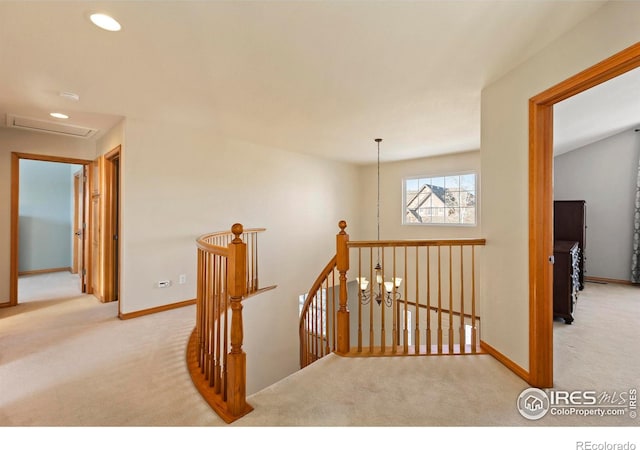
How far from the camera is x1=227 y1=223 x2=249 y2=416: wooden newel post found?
169cm

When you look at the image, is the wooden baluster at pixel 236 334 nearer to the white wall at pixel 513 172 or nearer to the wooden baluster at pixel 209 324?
the wooden baluster at pixel 209 324

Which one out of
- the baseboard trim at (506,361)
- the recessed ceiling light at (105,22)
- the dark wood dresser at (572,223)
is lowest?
the baseboard trim at (506,361)

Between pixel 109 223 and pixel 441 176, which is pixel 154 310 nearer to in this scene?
pixel 109 223

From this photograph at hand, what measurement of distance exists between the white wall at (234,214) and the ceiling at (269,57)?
1.87 ft

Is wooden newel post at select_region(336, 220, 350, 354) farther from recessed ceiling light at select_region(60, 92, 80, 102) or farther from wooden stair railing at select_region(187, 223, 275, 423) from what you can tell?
recessed ceiling light at select_region(60, 92, 80, 102)

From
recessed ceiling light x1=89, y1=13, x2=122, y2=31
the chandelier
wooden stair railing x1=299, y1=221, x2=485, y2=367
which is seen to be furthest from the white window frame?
recessed ceiling light x1=89, y1=13, x2=122, y2=31

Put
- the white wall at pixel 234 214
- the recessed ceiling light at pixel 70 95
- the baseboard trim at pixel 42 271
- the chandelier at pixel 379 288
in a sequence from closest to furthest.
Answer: the recessed ceiling light at pixel 70 95
the chandelier at pixel 379 288
the white wall at pixel 234 214
the baseboard trim at pixel 42 271

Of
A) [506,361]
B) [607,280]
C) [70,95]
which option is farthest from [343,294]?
[607,280]

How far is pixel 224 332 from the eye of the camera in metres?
1.91

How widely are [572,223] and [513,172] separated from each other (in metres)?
3.62

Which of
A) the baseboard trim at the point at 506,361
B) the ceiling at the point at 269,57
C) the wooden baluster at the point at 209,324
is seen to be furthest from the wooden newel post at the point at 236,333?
the baseboard trim at the point at 506,361

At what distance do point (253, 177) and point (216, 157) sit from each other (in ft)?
2.25

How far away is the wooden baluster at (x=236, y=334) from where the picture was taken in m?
1.69

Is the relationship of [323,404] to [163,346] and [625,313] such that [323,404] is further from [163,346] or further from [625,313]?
[625,313]
